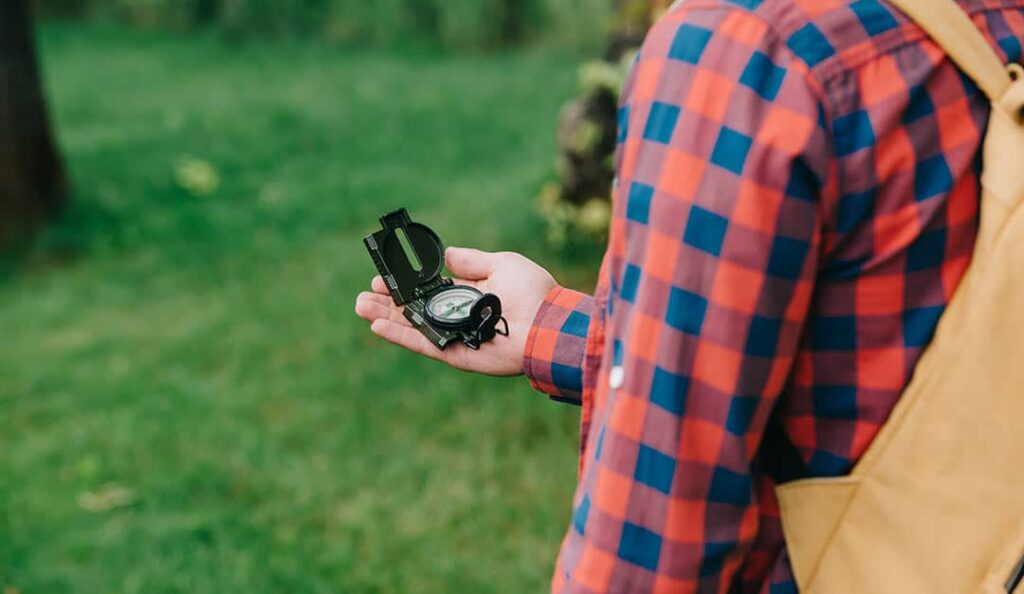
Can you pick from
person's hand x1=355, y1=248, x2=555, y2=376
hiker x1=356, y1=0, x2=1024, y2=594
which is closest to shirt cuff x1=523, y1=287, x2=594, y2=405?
person's hand x1=355, y1=248, x2=555, y2=376

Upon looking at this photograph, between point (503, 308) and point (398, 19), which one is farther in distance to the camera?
point (398, 19)

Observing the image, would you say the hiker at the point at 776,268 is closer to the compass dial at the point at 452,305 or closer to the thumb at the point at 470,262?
the compass dial at the point at 452,305

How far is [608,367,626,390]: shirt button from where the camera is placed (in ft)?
3.67

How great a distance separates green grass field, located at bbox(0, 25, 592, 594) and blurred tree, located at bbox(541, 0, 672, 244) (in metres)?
0.21

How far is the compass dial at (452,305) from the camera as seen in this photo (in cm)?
173

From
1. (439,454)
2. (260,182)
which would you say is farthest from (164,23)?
(439,454)

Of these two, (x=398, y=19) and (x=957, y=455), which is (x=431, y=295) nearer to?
(x=957, y=455)

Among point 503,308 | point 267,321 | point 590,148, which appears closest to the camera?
point 503,308

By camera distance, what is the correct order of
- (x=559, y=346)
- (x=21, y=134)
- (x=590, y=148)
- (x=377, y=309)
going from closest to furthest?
1. (x=559, y=346)
2. (x=377, y=309)
3. (x=590, y=148)
4. (x=21, y=134)

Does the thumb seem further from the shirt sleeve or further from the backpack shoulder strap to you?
the backpack shoulder strap

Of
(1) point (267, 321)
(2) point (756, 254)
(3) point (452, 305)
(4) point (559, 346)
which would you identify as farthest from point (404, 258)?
(1) point (267, 321)

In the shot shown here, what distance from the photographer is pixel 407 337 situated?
179 centimetres

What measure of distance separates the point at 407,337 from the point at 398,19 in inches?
334

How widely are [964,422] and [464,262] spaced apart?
36.4 inches
